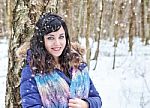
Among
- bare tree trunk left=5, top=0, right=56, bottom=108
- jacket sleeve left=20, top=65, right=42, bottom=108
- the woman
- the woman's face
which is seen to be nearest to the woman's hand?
the woman

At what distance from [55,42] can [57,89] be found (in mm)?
324

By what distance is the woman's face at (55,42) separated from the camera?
2.71 metres

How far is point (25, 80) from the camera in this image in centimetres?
269

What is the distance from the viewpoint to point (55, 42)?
107 inches

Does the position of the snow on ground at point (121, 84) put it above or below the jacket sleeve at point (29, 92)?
below

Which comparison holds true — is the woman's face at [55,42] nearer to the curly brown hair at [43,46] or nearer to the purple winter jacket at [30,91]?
the curly brown hair at [43,46]

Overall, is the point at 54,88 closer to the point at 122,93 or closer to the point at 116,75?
the point at 122,93

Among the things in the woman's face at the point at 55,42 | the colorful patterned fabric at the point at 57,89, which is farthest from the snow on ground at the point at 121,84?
the woman's face at the point at 55,42

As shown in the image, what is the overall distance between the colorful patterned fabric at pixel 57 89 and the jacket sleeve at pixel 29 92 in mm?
31

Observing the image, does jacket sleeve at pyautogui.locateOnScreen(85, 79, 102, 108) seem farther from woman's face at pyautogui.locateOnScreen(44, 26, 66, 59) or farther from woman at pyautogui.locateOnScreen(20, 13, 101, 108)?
woman's face at pyautogui.locateOnScreen(44, 26, 66, 59)

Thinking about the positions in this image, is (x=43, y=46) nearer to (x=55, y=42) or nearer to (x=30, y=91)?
(x=55, y=42)

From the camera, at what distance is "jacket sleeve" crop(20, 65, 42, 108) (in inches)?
103

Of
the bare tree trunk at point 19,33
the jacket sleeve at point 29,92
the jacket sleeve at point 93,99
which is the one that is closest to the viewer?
the jacket sleeve at point 29,92

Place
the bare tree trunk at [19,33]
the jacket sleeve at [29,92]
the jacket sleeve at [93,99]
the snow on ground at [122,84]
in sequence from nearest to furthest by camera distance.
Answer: the jacket sleeve at [29,92]
the jacket sleeve at [93,99]
the bare tree trunk at [19,33]
the snow on ground at [122,84]
